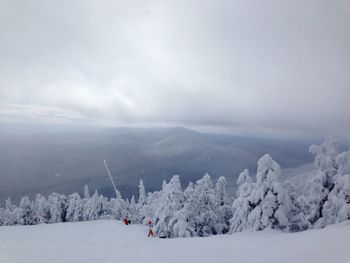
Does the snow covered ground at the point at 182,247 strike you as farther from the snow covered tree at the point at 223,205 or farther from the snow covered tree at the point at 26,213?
the snow covered tree at the point at 26,213

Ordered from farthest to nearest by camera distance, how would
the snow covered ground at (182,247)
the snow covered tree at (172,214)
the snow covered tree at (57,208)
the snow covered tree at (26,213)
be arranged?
the snow covered tree at (26,213) → the snow covered tree at (57,208) → the snow covered tree at (172,214) → the snow covered ground at (182,247)

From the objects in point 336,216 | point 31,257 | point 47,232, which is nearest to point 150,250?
point 31,257

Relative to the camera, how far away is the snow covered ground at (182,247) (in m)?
7.46

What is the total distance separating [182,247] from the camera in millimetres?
9086

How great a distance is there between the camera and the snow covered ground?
7465mm

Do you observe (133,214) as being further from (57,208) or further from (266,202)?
(266,202)

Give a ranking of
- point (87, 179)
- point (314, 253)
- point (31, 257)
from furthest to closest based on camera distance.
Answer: point (87, 179) < point (31, 257) < point (314, 253)

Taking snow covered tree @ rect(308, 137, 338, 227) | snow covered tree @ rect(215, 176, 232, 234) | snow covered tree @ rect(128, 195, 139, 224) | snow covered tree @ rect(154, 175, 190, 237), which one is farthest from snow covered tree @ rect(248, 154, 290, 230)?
snow covered tree @ rect(128, 195, 139, 224)

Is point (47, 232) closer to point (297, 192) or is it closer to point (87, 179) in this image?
point (297, 192)

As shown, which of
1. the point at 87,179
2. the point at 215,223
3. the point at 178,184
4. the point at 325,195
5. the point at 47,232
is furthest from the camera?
the point at 87,179

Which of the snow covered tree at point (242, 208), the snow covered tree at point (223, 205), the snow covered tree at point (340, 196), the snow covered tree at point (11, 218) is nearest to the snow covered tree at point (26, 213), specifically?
the snow covered tree at point (11, 218)

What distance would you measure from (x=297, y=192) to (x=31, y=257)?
13.1 meters

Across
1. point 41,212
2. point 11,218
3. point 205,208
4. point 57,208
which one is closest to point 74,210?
point 57,208

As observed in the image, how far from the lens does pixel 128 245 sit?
9781 mm
